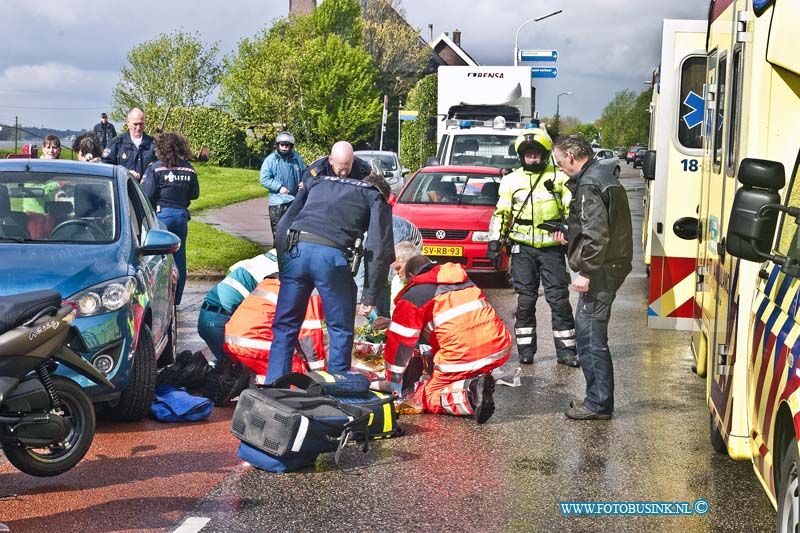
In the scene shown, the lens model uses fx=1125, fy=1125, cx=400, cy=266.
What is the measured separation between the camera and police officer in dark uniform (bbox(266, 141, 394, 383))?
7566mm

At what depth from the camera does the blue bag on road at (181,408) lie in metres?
7.47

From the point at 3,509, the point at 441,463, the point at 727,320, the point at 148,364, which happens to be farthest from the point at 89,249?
the point at 727,320

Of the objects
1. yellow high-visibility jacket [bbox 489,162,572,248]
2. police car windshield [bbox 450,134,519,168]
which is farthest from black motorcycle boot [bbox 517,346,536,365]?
police car windshield [bbox 450,134,519,168]

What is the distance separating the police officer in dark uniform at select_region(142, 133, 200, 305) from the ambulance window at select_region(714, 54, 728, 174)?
6156mm

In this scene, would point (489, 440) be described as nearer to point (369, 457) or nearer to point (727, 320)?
point (369, 457)

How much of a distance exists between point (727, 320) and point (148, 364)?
3.68 meters

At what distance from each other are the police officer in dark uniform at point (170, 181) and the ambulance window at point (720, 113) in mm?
6156

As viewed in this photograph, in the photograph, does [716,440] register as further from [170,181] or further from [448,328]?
[170,181]

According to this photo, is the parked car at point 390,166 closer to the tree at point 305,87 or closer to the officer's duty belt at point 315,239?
the tree at point 305,87

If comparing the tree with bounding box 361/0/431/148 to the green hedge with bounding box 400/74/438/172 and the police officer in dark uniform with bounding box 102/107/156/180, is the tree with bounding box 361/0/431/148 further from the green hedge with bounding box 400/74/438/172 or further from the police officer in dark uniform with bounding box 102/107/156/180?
the police officer in dark uniform with bounding box 102/107/156/180

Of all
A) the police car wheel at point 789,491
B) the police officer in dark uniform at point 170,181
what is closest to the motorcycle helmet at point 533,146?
the police officer in dark uniform at point 170,181

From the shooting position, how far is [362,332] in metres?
9.58

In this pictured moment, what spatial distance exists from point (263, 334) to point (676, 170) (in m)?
4.24

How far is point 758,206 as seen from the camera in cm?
439
